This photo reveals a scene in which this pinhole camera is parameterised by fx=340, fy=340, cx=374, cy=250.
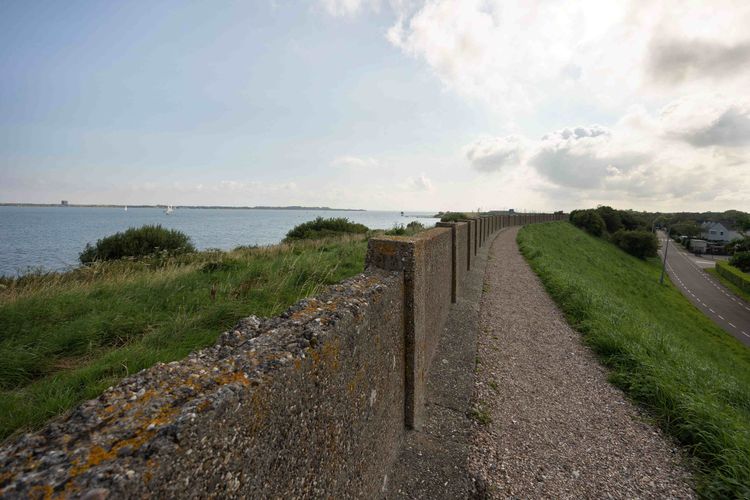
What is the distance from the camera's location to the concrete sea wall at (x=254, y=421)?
994mm

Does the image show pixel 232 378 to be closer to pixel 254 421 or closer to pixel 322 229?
pixel 254 421

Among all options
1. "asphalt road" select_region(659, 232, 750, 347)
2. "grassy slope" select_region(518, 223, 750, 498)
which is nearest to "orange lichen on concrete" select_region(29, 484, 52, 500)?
"grassy slope" select_region(518, 223, 750, 498)

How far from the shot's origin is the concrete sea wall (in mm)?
994

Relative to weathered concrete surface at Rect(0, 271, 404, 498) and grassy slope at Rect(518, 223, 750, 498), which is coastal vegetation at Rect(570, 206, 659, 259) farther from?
weathered concrete surface at Rect(0, 271, 404, 498)

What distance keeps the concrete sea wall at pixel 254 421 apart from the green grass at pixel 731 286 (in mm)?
51924

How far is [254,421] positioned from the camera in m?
1.39

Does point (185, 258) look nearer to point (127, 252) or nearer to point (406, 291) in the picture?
point (127, 252)

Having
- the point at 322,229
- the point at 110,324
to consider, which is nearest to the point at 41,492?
the point at 110,324

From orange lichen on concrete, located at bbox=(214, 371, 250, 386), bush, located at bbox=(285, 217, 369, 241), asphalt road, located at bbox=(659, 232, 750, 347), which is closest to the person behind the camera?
orange lichen on concrete, located at bbox=(214, 371, 250, 386)

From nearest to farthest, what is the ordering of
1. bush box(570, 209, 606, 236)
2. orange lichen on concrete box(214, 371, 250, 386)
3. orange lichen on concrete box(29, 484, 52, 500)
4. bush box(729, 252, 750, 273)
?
orange lichen on concrete box(29, 484, 52, 500)
orange lichen on concrete box(214, 371, 250, 386)
bush box(729, 252, 750, 273)
bush box(570, 209, 606, 236)

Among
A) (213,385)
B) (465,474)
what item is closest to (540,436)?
(465,474)

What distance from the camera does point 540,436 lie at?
4.02m

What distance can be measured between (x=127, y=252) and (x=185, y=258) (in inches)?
231

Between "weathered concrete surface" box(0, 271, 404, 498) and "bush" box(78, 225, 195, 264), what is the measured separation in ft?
49.1
